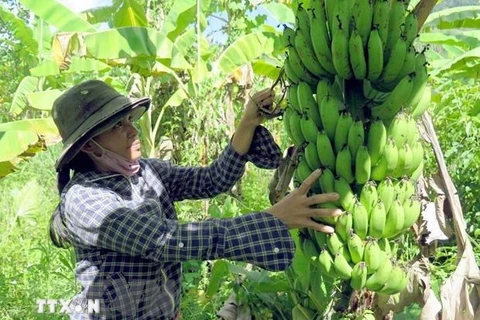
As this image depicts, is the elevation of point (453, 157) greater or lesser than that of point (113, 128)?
lesser

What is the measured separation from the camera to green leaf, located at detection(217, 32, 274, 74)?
14.1 ft

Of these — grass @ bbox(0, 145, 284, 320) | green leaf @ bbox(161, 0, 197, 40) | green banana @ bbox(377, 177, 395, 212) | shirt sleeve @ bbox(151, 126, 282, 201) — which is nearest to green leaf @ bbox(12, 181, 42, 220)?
grass @ bbox(0, 145, 284, 320)

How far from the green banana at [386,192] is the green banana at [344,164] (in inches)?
3.8

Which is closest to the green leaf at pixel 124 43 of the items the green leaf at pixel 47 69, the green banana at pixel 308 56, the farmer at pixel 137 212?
the green leaf at pixel 47 69

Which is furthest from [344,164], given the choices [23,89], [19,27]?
[23,89]

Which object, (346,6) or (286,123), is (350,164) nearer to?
(286,123)

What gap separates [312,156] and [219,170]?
1.76 feet

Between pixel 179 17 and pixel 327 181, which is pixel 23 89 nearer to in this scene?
pixel 179 17

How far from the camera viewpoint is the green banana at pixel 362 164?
1489 millimetres

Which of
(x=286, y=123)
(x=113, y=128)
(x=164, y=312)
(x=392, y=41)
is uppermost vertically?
(x=392, y=41)

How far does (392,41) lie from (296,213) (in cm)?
49

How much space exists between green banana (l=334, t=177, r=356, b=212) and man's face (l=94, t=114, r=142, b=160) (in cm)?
62

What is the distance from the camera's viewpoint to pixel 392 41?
152cm

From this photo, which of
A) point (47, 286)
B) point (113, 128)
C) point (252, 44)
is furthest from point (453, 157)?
point (113, 128)
